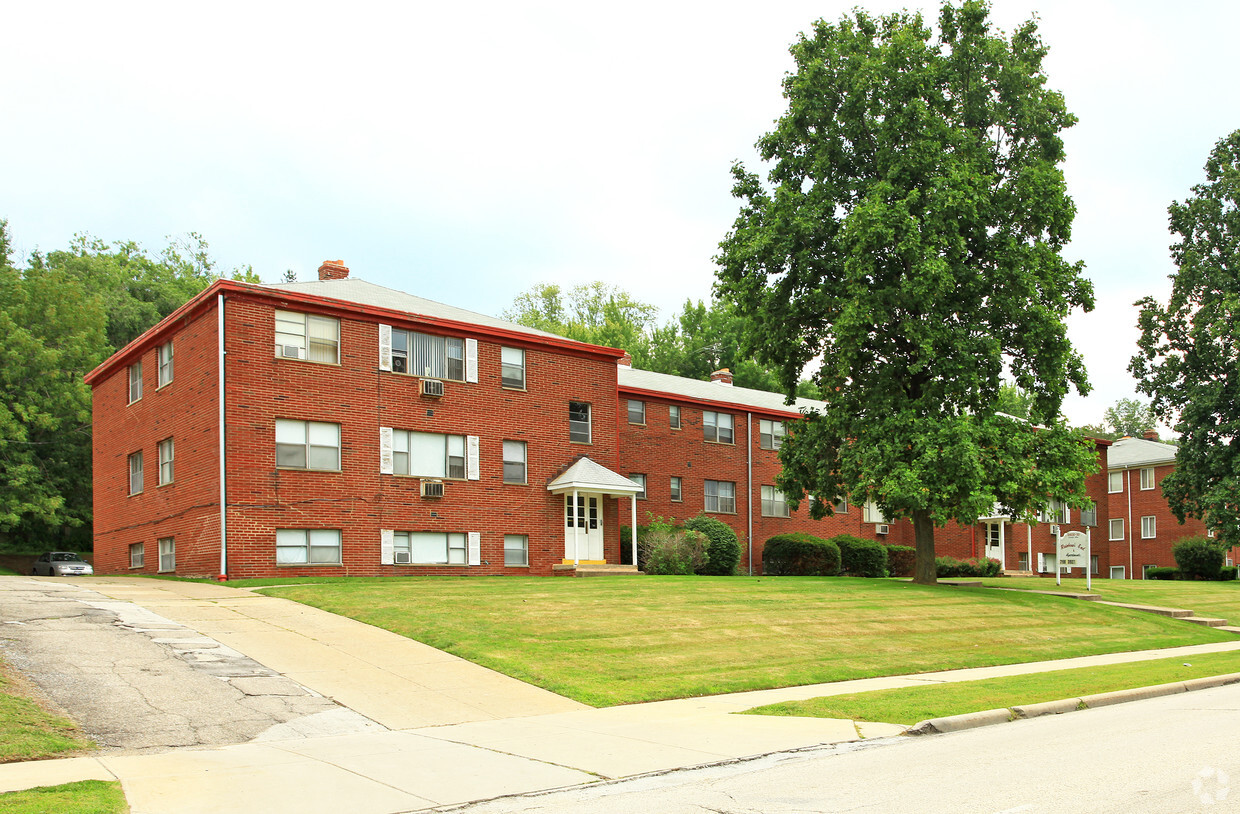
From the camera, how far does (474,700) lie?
41.8 feet

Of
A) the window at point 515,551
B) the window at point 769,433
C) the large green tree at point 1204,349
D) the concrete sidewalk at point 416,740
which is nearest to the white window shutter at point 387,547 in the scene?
the window at point 515,551

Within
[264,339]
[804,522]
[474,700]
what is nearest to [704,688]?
[474,700]

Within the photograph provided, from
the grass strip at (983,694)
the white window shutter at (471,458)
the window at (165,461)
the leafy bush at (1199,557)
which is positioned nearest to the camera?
the grass strip at (983,694)

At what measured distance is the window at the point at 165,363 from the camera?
2908cm

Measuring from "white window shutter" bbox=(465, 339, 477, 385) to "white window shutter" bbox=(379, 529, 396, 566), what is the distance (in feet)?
17.0

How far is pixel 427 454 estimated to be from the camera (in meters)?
29.1

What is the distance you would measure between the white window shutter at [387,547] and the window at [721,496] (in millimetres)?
16408

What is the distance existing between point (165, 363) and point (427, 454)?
8.13m

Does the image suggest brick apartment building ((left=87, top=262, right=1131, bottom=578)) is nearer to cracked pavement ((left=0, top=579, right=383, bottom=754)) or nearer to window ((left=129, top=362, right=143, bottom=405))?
window ((left=129, top=362, right=143, bottom=405))

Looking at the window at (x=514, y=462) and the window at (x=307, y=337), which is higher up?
the window at (x=307, y=337)

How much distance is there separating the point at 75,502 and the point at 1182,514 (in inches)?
2024

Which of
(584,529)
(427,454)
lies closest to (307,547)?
(427,454)

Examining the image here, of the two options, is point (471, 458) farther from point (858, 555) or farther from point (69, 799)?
point (69, 799)

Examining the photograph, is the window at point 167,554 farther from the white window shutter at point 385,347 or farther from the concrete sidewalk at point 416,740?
the concrete sidewalk at point 416,740
